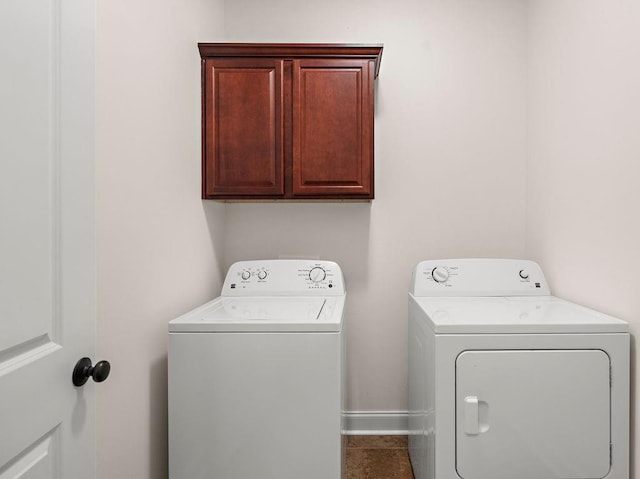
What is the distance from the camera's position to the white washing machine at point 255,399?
1.27 meters

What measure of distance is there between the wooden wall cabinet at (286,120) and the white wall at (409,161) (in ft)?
1.04

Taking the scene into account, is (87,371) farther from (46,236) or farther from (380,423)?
(380,423)

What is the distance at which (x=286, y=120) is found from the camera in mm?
1874

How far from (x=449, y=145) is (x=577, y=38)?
714mm

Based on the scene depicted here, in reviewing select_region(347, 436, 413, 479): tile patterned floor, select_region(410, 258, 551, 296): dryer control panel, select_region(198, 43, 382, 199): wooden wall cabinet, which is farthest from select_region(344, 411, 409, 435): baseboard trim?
select_region(198, 43, 382, 199): wooden wall cabinet

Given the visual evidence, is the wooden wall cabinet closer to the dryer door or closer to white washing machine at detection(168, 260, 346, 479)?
white washing machine at detection(168, 260, 346, 479)

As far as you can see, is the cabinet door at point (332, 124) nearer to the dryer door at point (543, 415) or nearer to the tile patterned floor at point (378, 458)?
the dryer door at point (543, 415)

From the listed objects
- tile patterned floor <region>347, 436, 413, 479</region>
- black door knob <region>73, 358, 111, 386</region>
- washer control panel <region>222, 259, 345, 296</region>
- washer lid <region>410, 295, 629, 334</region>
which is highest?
washer control panel <region>222, 259, 345, 296</region>

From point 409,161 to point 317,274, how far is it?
2.73 ft

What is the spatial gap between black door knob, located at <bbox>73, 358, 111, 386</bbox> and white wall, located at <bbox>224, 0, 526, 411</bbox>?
1.32 metres

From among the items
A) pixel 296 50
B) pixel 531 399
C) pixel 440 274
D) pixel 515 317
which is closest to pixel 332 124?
pixel 296 50

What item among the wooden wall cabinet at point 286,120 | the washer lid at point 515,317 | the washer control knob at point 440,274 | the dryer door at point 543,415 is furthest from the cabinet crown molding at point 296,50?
the dryer door at point 543,415

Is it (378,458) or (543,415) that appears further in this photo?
(378,458)

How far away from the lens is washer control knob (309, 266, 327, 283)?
6.37 ft
